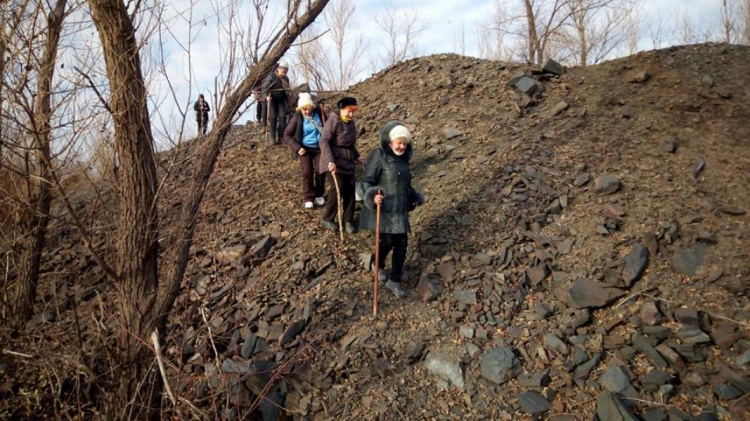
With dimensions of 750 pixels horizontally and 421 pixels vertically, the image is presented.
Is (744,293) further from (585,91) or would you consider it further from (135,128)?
(135,128)

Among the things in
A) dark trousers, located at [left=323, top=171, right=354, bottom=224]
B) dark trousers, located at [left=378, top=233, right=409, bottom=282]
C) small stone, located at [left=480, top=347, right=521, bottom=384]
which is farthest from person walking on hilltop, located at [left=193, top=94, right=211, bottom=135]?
small stone, located at [left=480, top=347, right=521, bottom=384]

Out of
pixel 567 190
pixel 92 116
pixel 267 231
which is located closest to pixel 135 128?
pixel 92 116

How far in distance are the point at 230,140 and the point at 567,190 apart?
720cm

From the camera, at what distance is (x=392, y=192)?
494 cm

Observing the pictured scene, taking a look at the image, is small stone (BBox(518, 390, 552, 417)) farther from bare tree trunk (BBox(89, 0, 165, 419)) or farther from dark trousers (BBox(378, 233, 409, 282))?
bare tree trunk (BBox(89, 0, 165, 419))

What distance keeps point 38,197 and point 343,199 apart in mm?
3417

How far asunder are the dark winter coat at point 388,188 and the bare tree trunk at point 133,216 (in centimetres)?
211

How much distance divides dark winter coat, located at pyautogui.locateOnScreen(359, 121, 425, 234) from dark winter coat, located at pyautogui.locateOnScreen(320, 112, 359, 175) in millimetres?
784

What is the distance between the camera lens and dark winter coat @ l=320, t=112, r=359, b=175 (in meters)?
5.68

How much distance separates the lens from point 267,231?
21.1ft

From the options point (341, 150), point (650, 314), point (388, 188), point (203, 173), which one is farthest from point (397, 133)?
point (650, 314)

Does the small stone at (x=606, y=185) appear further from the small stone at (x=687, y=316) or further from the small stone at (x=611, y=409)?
the small stone at (x=611, y=409)

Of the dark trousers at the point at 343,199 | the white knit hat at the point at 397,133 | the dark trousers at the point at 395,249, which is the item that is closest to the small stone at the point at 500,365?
the dark trousers at the point at 395,249

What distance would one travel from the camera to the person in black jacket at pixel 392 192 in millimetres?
4906
